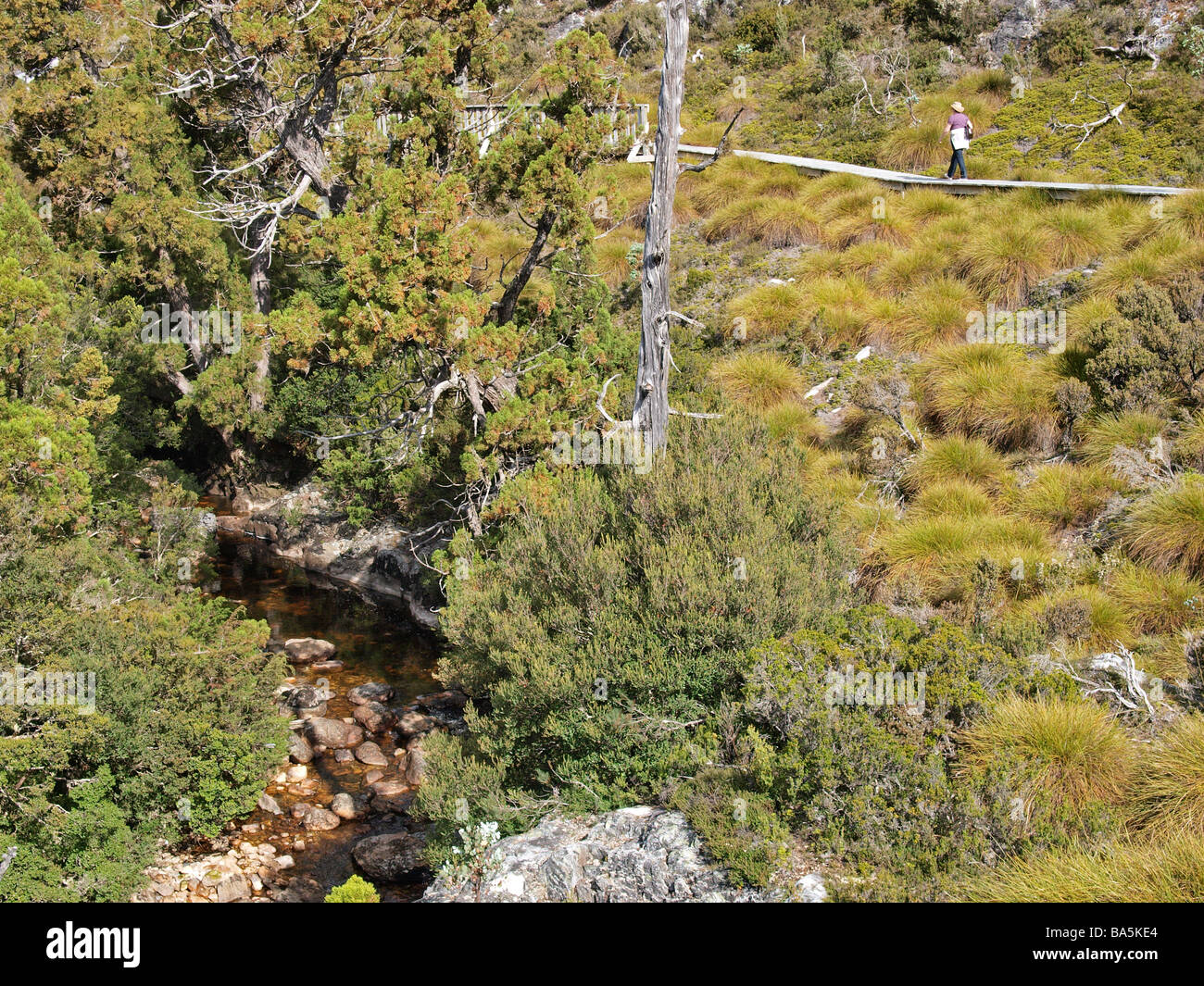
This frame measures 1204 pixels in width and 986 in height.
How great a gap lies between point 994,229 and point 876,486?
6901mm

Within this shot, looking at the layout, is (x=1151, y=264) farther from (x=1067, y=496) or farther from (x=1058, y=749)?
(x=1058, y=749)

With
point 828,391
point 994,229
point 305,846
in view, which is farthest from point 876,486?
point 305,846

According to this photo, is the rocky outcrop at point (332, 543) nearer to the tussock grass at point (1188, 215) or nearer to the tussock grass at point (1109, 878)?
the tussock grass at point (1109, 878)

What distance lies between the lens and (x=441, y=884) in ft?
23.4

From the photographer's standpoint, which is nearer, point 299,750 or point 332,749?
point 299,750

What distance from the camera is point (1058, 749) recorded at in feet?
20.9

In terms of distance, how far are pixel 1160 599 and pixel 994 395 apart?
14.6ft

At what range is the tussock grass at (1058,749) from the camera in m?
6.21

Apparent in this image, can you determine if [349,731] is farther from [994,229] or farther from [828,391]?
[994,229]
